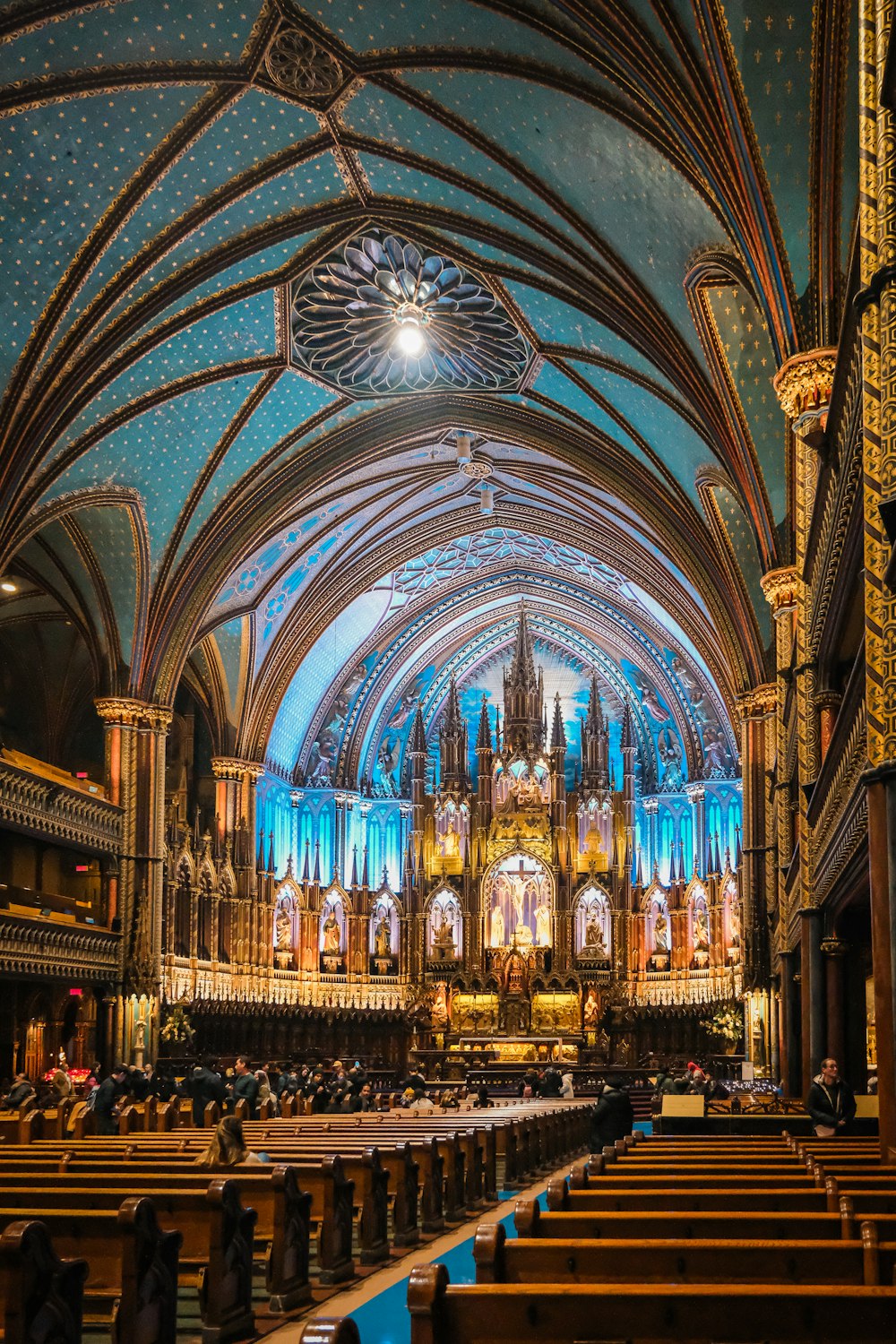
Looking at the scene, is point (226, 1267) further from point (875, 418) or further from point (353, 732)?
point (353, 732)

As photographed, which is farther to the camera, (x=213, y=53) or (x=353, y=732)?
(x=353, y=732)

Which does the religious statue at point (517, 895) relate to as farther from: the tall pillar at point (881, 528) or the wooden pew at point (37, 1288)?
the wooden pew at point (37, 1288)

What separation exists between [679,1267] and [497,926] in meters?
37.6

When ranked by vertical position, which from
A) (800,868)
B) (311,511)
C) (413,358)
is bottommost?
(800,868)

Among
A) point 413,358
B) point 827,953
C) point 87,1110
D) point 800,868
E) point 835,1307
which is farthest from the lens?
point 413,358

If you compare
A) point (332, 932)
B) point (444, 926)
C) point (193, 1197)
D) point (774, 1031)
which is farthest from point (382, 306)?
point (193, 1197)

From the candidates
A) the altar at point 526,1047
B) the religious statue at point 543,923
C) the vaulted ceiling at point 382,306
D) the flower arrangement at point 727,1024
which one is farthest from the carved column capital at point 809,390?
the religious statue at point 543,923

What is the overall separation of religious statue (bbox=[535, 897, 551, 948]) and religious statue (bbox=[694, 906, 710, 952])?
15.6ft

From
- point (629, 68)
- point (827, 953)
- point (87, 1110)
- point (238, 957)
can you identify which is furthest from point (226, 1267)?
point (238, 957)

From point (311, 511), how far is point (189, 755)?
8.30 metres

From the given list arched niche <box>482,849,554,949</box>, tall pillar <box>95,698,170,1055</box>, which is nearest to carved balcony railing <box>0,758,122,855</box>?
tall pillar <box>95,698,170,1055</box>

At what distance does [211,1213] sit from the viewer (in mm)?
7273

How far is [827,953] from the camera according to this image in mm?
16719

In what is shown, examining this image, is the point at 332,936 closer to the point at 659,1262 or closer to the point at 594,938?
the point at 594,938
